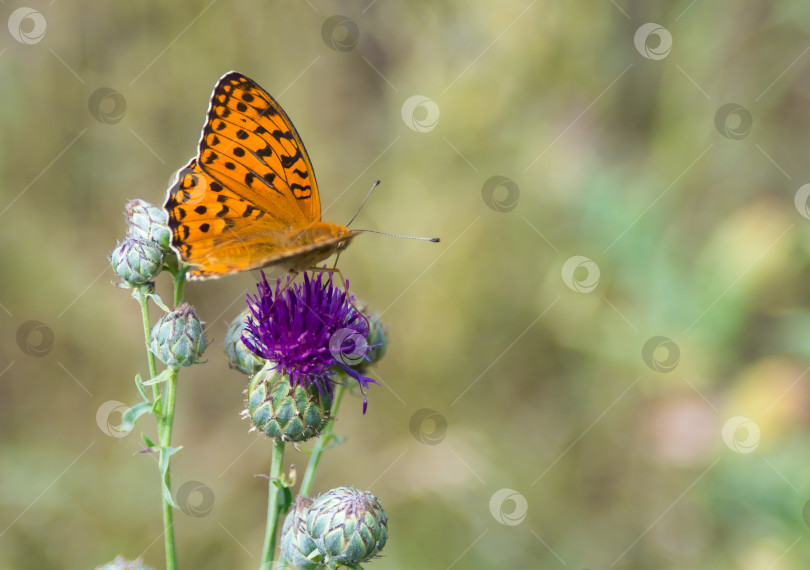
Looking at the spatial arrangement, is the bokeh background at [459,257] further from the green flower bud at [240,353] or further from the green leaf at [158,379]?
the green leaf at [158,379]

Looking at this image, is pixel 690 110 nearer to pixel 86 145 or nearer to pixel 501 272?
pixel 501 272

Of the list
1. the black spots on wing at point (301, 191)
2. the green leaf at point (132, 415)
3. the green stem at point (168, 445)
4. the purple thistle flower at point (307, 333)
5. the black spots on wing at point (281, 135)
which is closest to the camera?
the green stem at point (168, 445)

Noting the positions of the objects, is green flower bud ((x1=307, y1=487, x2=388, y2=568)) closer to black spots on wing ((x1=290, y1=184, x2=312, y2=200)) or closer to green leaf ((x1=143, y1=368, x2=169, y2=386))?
green leaf ((x1=143, y1=368, x2=169, y2=386))

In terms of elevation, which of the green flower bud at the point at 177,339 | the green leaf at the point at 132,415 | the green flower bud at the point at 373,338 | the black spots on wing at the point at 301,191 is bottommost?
the green leaf at the point at 132,415

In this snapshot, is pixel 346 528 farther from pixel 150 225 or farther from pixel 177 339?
pixel 150 225

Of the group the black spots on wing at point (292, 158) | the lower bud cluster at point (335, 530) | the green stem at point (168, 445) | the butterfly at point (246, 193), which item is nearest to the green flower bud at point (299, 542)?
the lower bud cluster at point (335, 530)

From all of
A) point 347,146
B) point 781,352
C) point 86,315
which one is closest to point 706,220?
point 781,352

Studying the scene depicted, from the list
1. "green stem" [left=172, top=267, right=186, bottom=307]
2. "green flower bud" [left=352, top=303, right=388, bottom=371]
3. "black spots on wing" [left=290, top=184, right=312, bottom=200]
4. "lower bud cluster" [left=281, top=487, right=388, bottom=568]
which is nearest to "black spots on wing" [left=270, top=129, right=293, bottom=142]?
"black spots on wing" [left=290, top=184, right=312, bottom=200]
